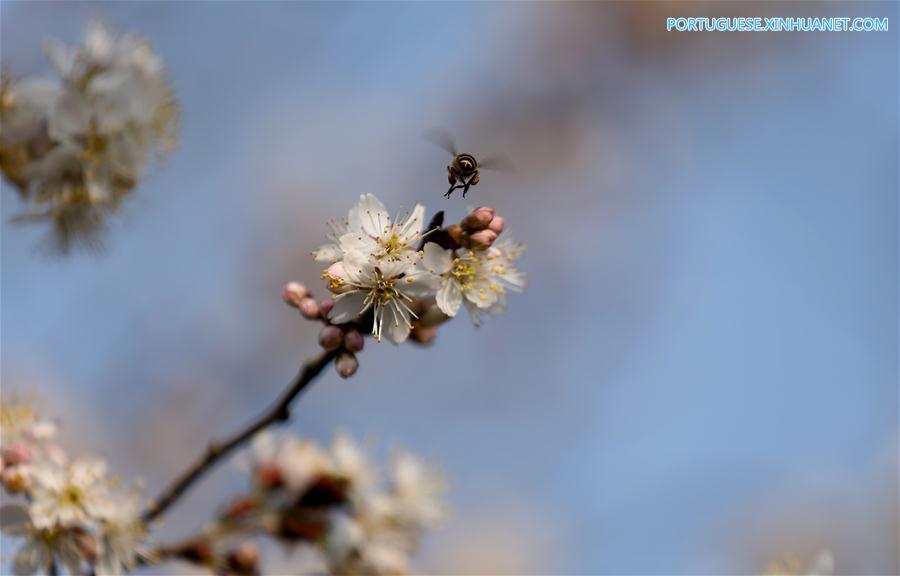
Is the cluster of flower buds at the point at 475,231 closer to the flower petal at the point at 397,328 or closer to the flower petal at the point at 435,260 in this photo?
the flower petal at the point at 435,260

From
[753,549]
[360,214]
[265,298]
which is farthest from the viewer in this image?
[265,298]

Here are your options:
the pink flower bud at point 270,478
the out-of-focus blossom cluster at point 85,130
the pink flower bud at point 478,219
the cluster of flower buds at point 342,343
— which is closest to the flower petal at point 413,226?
the pink flower bud at point 478,219

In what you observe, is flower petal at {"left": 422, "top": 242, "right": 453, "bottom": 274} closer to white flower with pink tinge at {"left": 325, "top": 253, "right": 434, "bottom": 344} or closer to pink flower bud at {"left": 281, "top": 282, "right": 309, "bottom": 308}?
white flower with pink tinge at {"left": 325, "top": 253, "right": 434, "bottom": 344}

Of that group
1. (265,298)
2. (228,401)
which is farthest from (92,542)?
(265,298)

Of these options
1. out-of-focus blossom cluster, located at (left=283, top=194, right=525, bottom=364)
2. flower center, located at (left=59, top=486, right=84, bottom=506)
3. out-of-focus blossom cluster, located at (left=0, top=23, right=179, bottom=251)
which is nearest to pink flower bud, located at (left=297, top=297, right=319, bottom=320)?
out-of-focus blossom cluster, located at (left=283, top=194, right=525, bottom=364)

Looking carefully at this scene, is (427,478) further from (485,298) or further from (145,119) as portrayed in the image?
(145,119)

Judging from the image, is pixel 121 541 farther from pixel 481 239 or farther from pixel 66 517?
pixel 481 239
